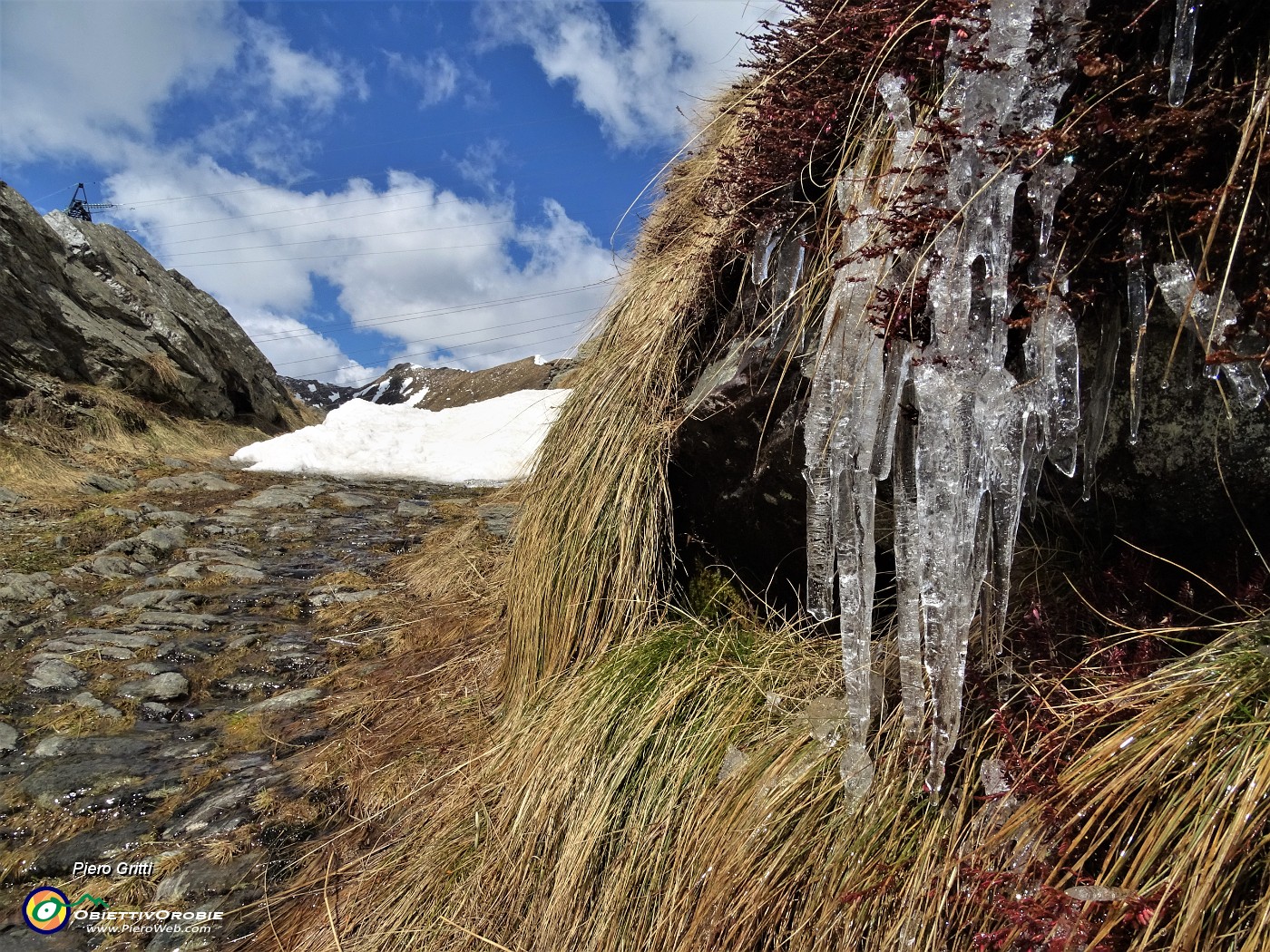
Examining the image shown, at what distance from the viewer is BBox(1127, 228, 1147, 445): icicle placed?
1.70m

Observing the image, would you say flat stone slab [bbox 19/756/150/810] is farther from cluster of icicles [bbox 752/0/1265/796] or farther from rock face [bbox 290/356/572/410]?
rock face [bbox 290/356/572/410]

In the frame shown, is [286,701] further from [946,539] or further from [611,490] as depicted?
[946,539]

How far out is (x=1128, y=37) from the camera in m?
1.76

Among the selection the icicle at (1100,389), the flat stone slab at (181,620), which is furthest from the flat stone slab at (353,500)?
the icicle at (1100,389)

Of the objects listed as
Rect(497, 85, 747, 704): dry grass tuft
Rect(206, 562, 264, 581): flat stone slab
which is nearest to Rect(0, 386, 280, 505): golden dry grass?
Rect(206, 562, 264, 581): flat stone slab

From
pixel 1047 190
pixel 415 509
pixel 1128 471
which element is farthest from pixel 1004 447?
pixel 415 509

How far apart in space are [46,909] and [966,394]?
3175mm

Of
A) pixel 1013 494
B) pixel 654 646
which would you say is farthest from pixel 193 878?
pixel 1013 494

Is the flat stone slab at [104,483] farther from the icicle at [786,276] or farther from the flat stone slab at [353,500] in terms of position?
the icicle at [786,276]

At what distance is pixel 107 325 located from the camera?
1151 centimetres

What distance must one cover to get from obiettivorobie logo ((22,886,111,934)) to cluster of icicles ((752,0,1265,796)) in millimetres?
2477

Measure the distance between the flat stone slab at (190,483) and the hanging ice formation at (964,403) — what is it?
8088mm

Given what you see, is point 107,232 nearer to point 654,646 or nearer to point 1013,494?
point 654,646

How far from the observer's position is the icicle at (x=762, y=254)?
2.71 metres
